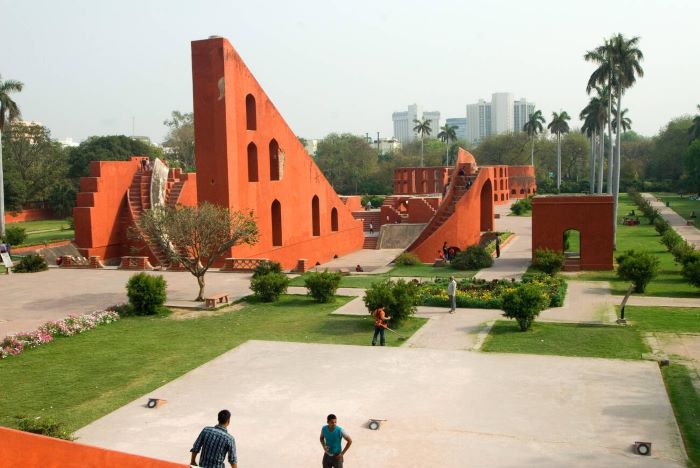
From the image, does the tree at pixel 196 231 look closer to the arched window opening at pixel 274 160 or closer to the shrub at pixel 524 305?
the shrub at pixel 524 305

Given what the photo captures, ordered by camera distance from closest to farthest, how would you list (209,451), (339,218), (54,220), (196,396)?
1. (209,451)
2. (196,396)
3. (339,218)
4. (54,220)

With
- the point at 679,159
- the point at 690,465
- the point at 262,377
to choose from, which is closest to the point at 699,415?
the point at 690,465

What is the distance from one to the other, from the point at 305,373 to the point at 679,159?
238ft

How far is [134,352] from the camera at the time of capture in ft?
45.0

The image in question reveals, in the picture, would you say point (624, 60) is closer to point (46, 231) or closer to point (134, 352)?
point (134, 352)

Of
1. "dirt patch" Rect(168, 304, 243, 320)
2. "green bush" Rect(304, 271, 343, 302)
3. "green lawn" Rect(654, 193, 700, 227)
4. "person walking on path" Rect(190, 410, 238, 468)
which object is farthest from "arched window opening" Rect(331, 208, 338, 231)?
"person walking on path" Rect(190, 410, 238, 468)

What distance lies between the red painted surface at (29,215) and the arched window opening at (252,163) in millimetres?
32479

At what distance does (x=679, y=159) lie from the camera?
73812mm

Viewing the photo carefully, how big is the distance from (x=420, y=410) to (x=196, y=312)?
9037 mm

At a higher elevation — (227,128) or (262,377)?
(227,128)

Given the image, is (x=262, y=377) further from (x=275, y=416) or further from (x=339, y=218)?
(x=339, y=218)

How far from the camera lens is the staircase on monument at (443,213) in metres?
28.8

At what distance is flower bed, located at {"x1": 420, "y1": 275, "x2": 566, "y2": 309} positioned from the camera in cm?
1731

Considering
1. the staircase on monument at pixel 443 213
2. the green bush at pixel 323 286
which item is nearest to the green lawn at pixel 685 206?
the staircase on monument at pixel 443 213
